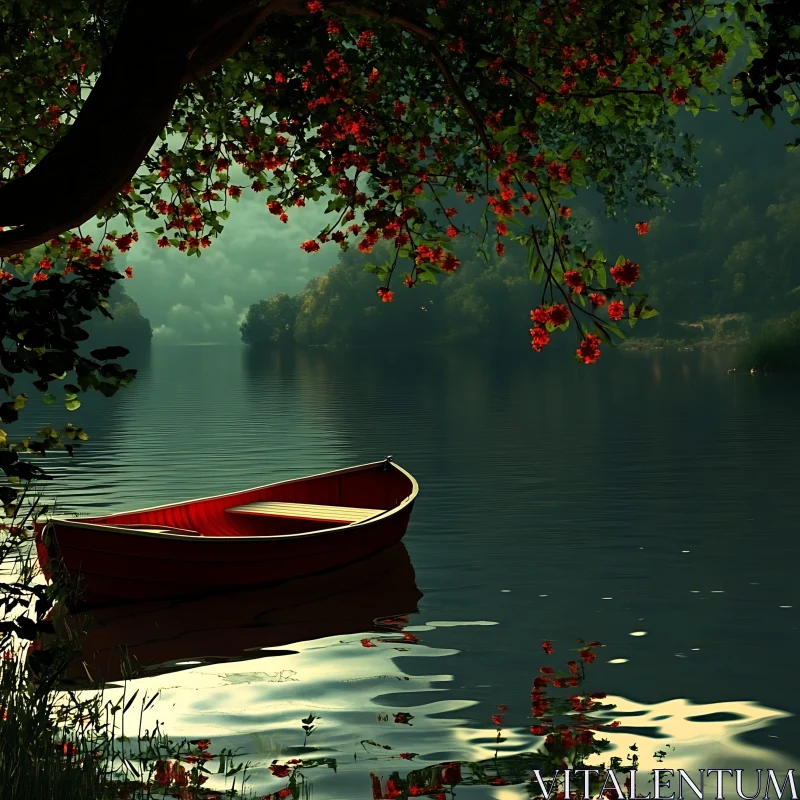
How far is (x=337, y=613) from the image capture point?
17.1 m

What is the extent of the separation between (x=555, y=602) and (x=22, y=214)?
11351mm

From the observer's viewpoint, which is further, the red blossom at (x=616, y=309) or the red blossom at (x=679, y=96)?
the red blossom at (x=679, y=96)

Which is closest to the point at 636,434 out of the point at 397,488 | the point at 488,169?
the point at 397,488

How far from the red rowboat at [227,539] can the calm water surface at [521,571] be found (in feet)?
3.91

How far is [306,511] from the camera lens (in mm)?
20984

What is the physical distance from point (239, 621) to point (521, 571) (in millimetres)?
5086

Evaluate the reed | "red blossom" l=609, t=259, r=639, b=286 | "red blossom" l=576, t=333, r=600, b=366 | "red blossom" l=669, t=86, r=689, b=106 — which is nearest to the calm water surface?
"red blossom" l=576, t=333, r=600, b=366

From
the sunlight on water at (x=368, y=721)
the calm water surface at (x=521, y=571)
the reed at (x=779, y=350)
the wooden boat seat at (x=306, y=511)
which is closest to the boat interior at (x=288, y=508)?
the wooden boat seat at (x=306, y=511)

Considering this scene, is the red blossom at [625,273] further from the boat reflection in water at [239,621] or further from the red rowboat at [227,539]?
the boat reflection in water at [239,621]

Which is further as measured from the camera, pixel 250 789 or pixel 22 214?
pixel 250 789

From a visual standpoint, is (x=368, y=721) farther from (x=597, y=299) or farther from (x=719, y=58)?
(x=719, y=58)

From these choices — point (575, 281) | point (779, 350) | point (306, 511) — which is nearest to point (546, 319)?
point (575, 281)

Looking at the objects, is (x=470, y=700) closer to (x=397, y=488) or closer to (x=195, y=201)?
(x=195, y=201)

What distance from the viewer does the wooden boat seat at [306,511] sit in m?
20.4
